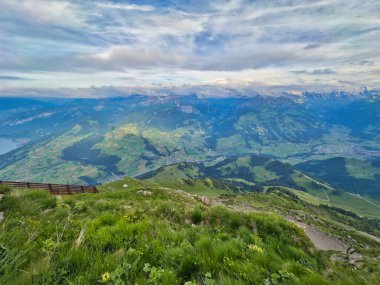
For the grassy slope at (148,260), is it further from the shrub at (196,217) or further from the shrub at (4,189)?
the shrub at (4,189)

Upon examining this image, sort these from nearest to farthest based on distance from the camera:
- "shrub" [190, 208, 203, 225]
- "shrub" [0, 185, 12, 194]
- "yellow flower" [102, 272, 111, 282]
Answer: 1. "yellow flower" [102, 272, 111, 282]
2. "shrub" [190, 208, 203, 225]
3. "shrub" [0, 185, 12, 194]

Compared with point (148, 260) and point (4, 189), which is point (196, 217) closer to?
point (148, 260)

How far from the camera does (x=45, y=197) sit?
520 inches

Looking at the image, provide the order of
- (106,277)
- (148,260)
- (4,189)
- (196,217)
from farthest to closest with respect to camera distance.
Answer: (4,189) → (196,217) → (148,260) → (106,277)

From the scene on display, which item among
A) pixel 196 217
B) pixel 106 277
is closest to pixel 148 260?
pixel 106 277

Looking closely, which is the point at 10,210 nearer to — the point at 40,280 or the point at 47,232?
the point at 47,232

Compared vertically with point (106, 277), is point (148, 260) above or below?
below

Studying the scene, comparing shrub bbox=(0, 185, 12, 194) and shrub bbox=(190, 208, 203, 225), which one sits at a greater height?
shrub bbox=(190, 208, 203, 225)

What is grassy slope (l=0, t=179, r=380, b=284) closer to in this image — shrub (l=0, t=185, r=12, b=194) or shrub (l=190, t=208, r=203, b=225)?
shrub (l=190, t=208, r=203, b=225)

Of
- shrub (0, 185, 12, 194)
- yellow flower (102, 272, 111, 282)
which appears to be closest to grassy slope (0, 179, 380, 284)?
yellow flower (102, 272, 111, 282)

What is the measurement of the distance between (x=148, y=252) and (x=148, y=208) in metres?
6.85

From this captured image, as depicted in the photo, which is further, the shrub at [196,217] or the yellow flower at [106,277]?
the shrub at [196,217]

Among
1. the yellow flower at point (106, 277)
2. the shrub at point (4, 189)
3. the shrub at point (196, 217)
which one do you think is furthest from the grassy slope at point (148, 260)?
the shrub at point (4, 189)

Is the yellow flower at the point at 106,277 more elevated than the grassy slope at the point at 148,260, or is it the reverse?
the yellow flower at the point at 106,277
